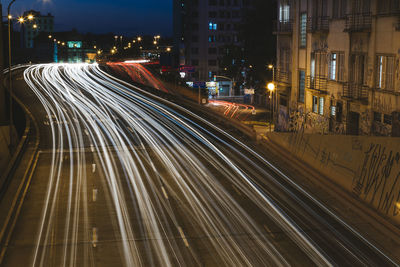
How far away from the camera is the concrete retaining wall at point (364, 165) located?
55.7 ft

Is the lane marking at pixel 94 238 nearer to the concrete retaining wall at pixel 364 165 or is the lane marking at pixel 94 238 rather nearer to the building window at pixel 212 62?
the concrete retaining wall at pixel 364 165

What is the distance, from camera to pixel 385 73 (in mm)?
26078

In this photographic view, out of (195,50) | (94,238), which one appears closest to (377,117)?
(94,238)

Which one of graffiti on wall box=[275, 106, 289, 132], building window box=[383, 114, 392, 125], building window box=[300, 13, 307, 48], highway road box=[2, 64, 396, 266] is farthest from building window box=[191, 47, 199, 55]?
building window box=[383, 114, 392, 125]

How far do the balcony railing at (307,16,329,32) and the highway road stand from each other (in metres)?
8.75

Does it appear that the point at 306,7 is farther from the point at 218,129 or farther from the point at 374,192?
the point at 374,192

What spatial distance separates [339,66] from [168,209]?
17.0 metres

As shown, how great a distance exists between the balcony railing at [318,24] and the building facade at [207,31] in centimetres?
7495

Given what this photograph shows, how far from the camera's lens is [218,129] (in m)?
37.8

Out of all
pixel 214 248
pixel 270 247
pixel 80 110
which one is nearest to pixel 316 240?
pixel 270 247

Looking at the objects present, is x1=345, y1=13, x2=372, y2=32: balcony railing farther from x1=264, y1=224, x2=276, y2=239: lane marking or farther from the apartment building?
x1=264, y1=224, x2=276, y2=239: lane marking

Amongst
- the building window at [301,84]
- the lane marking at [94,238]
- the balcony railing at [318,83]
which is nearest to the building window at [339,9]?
the balcony railing at [318,83]

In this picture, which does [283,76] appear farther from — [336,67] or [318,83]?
[336,67]

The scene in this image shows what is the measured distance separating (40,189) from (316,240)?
1213cm
